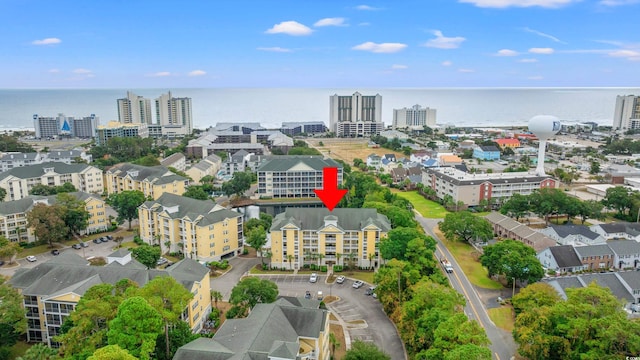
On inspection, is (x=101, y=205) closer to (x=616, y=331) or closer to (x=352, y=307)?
(x=352, y=307)

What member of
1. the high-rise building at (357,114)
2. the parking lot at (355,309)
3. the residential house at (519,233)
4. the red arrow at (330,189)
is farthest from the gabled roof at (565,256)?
the high-rise building at (357,114)

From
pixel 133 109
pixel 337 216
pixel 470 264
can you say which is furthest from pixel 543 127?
pixel 133 109

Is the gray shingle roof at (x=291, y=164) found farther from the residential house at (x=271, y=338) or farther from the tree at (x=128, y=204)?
the residential house at (x=271, y=338)

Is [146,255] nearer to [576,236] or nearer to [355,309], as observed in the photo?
[355,309]

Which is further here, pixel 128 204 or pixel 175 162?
pixel 175 162

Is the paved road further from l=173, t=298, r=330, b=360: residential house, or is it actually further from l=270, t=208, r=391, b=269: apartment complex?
l=173, t=298, r=330, b=360: residential house

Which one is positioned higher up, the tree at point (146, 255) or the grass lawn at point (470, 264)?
the tree at point (146, 255)
